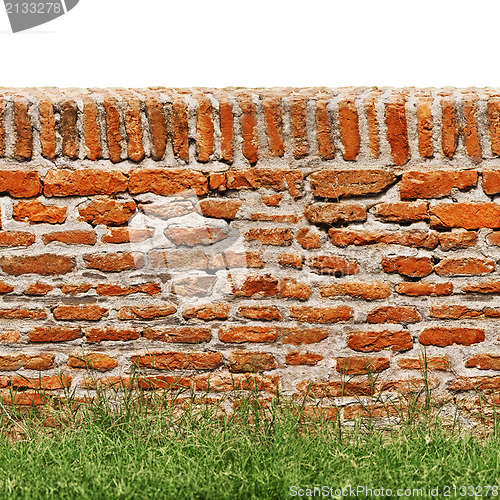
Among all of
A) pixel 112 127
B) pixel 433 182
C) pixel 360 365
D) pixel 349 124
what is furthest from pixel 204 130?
pixel 360 365

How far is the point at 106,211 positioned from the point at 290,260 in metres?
0.89

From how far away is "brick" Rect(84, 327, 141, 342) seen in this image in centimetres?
265

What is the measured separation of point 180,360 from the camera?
2.66 metres

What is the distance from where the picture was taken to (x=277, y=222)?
2643 millimetres

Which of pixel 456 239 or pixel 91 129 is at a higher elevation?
pixel 91 129

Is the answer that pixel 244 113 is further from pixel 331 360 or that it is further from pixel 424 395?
pixel 424 395

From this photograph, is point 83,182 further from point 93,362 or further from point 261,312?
point 261,312

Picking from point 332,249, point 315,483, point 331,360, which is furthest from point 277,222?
point 315,483

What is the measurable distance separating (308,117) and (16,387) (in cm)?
188

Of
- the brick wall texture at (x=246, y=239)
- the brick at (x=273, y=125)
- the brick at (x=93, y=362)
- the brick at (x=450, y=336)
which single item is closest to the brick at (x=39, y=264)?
the brick wall texture at (x=246, y=239)

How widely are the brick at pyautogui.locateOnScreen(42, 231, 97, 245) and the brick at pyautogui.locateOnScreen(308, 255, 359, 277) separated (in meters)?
1.04

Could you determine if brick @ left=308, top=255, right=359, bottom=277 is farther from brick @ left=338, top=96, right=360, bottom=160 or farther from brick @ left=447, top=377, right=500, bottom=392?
brick @ left=447, top=377, right=500, bottom=392

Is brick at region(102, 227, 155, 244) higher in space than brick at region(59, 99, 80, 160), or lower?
lower

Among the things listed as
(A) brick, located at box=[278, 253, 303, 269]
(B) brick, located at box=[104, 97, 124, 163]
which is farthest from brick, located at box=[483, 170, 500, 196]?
(B) brick, located at box=[104, 97, 124, 163]
